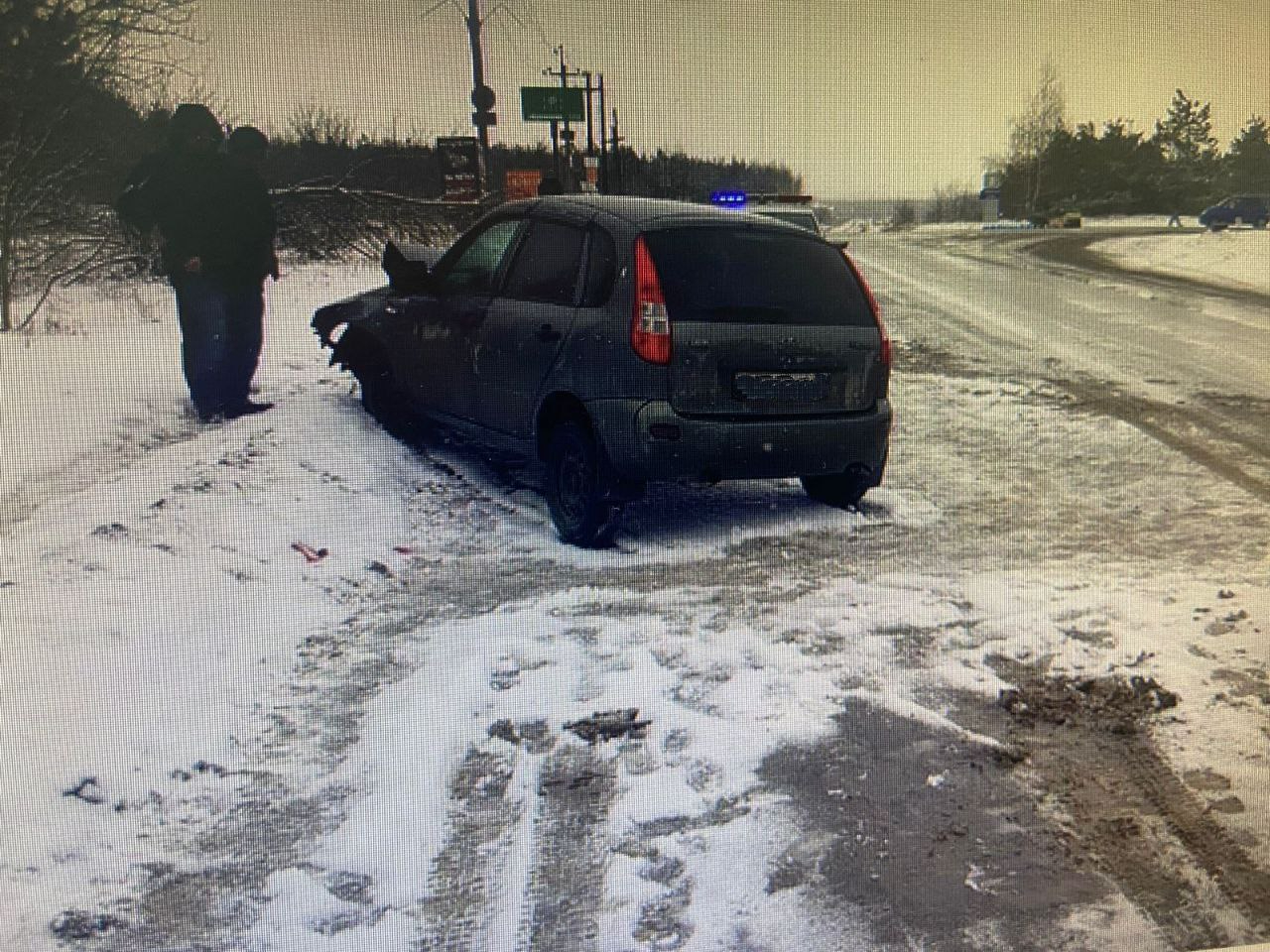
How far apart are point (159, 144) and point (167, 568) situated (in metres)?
3.83

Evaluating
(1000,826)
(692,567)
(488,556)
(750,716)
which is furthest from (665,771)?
(488,556)

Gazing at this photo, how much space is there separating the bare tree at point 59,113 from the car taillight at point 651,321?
5463 millimetres

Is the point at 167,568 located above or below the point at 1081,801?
above

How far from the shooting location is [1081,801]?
2.71m

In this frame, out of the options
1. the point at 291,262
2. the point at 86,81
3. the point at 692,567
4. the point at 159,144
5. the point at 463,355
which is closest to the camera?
the point at 692,567

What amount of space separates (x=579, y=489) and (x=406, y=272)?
73.5 inches

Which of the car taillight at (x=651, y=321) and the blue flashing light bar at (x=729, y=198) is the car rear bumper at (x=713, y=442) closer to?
the car taillight at (x=651, y=321)

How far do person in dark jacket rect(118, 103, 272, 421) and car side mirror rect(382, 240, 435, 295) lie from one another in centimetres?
157

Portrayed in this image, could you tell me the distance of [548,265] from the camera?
508cm

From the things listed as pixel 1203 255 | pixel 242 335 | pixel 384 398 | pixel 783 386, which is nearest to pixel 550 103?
pixel 1203 255

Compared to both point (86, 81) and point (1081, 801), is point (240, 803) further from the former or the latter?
point (86, 81)

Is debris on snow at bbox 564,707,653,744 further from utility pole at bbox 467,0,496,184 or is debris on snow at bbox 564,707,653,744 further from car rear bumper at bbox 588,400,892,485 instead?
utility pole at bbox 467,0,496,184

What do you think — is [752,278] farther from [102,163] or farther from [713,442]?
[102,163]

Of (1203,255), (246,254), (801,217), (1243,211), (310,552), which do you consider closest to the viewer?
(310,552)
